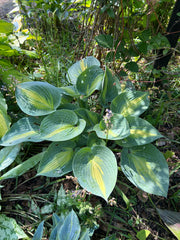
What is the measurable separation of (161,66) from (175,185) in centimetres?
105

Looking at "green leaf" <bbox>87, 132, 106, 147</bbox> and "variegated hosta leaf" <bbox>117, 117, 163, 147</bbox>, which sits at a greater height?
"variegated hosta leaf" <bbox>117, 117, 163, 147</bbox>

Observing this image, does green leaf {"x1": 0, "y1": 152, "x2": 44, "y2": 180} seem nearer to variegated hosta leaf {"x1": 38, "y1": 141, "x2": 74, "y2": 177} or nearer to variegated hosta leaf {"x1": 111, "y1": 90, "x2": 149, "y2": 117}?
variegated hosta leaf {"x1": 38, "y1": 141, "x2": 74, "y2": 177}

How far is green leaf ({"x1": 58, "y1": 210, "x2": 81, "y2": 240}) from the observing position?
2.96 ft

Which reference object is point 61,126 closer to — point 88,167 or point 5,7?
point 88,167

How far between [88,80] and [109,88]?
0.54 ft

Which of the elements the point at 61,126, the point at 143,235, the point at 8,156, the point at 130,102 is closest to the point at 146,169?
the point at 143,235

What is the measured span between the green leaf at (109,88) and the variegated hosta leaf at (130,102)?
0.36 ft

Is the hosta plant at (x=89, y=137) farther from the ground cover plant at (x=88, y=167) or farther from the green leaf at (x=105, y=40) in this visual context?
the green leaf at (x=105, y=40)

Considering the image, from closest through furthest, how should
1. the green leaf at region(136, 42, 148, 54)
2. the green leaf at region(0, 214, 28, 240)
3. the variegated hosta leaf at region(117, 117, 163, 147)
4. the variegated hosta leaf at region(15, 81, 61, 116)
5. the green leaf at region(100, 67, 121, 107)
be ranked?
the green leaf at region(0, 214, 28, 240)
the variegated hosta leaf at region(117, 117, 163, 147)
the variegated hosta leaf at region(15, 81, 61, 116)
the green leaf at region(100, 67, 121, 107)
the green leaf at region(136, 42, 148, 54)

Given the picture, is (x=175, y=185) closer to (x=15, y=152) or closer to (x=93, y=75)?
(x=93, y=75)

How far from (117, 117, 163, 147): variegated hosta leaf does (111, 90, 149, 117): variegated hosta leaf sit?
0.31 feet

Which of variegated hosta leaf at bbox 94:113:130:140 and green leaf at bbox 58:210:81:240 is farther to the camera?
variegated hosta leaf at bbox 94:113:130:140

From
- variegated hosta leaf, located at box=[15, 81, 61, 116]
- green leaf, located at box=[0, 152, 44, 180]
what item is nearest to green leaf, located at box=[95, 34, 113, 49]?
variegated hosta leaf, located at box=[15, 81, 61, 116]

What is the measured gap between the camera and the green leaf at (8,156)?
1.15 m
